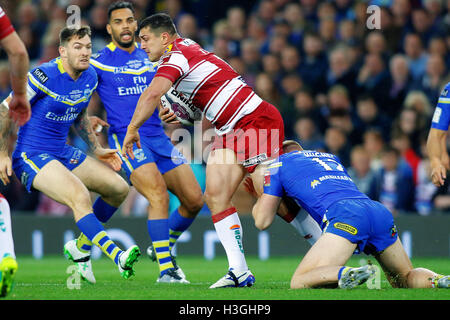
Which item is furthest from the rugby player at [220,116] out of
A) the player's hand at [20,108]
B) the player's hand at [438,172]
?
the player's hand at [438,172]

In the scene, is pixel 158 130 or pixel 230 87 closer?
pixel 230 87

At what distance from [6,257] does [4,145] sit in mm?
2074

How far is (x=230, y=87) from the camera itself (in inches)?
302

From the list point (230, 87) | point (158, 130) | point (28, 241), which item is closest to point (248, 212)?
point (28, 241)

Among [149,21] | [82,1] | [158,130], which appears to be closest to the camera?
[149,21]

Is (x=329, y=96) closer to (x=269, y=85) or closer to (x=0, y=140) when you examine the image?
(x=269, y=85)

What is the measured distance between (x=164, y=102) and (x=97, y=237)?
174 cm

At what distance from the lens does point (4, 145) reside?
7.54 meters

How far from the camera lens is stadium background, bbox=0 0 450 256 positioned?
11.8 meters

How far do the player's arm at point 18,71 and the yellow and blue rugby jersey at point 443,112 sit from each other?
3.90 meters

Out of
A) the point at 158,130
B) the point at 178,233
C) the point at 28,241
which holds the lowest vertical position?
the point at 28,241

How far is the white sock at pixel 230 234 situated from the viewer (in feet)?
23.8

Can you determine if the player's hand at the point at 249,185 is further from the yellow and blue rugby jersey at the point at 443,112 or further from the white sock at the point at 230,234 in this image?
the yellow and blue rugby jersey at the point at 443,112

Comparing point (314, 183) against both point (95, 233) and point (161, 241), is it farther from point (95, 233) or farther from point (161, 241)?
point (95, 233)
